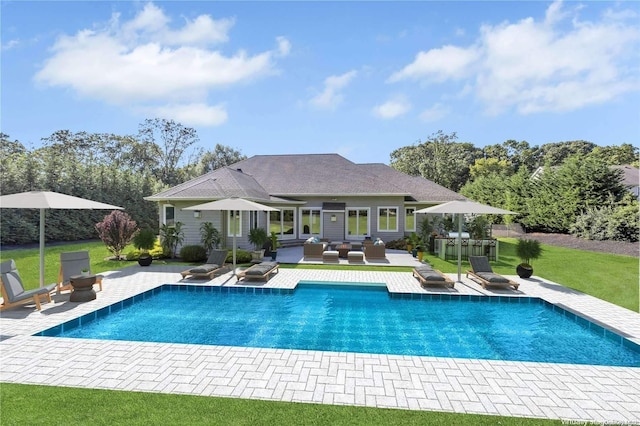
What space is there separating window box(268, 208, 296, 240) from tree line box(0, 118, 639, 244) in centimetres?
1683

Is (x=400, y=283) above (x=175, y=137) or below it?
below

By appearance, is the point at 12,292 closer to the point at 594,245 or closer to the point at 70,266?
the point at 70,266

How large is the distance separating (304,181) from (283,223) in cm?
447

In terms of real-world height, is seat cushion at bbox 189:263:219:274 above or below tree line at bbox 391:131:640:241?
below

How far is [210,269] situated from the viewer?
43.4 ft

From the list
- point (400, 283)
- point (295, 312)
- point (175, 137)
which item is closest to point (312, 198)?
point (400, 283)

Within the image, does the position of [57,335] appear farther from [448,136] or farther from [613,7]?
[448,136]

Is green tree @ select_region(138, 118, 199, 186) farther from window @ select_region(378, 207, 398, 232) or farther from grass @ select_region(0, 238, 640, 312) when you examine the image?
window @ select_region(378, 207, 398, 232)

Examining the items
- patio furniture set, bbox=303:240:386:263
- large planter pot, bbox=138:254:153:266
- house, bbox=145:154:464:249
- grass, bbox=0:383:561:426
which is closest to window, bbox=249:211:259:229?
house, bbox=145:154:464:249

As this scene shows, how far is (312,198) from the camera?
1000 inches

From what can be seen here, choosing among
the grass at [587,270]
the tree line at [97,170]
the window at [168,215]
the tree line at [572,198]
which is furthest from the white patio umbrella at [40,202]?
the tree line at [572,198]

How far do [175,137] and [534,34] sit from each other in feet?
168

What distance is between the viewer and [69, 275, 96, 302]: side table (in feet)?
31.6

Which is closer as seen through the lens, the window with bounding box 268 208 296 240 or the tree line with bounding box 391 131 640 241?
the tree line with bounding box 391 131 640 241
